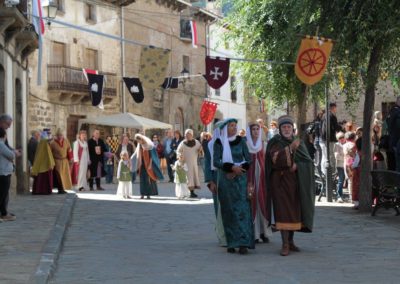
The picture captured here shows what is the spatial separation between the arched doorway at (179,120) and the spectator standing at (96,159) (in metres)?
21.6

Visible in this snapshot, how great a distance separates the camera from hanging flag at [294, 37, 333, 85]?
13.6 metres

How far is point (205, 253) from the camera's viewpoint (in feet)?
32.2

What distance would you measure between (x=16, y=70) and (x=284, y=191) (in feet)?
44.5

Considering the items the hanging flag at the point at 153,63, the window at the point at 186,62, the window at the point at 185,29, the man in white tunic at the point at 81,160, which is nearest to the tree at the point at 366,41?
the hanging flag at the point at 153,63

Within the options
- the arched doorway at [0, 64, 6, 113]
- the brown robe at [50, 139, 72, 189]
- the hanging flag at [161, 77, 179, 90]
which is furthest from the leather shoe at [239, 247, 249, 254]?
the hanging flag at [161, 77, 179, 90]

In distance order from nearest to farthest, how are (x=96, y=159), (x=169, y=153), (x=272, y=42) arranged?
(x=272, y=42) < (x=96, y=159) < (x=169, y=153)

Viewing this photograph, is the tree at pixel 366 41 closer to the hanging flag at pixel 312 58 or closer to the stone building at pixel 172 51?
the hanging flag at pixel 312 58

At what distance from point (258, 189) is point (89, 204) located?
7.77 m

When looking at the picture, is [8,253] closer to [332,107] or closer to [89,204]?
[89,204]

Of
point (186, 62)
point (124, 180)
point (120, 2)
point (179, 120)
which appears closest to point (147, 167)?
point (124, 180)

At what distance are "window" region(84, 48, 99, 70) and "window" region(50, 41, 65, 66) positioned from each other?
1.74 meters

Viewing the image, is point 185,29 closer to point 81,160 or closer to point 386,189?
point 81,160

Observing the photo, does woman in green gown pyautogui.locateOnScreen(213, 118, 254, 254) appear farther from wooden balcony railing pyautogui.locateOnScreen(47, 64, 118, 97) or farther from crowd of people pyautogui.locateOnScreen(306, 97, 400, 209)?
wooden balcony railing pyautogui.locateOnScreen(47, 64, 118, 97)

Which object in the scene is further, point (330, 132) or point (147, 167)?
point (147, 167)
